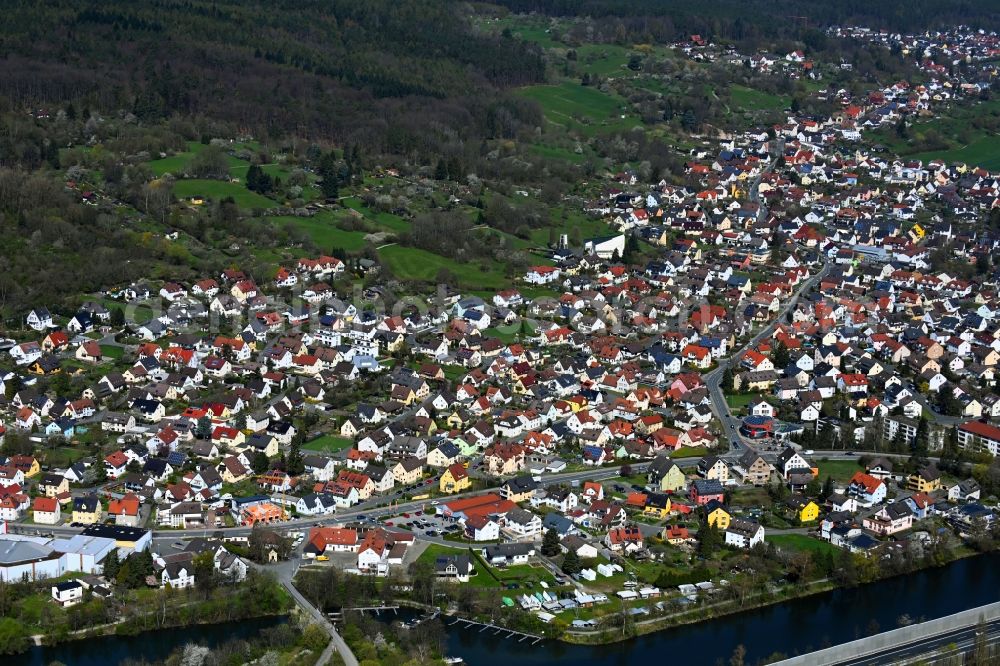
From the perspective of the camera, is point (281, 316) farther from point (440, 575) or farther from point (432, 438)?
point (440, 575)

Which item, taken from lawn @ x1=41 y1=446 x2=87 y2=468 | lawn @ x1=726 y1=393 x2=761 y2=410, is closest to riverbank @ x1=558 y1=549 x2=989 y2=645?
lawn @ x1=726 y1=393 x2=761 y2=410

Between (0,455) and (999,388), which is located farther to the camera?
(999,388)

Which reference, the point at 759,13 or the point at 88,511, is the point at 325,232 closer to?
the point at 88,511

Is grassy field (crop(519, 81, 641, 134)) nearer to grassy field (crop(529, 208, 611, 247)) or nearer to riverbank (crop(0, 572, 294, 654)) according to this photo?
grassy field (crop(529, 208, 611, 247))

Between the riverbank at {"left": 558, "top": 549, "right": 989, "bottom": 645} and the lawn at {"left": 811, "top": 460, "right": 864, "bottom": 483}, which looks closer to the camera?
the riverbank at {"left": 558, "top": 549, "right": 989, "bottom": 645}

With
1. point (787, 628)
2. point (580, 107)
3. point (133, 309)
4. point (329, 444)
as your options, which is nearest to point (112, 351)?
point (133, 309)

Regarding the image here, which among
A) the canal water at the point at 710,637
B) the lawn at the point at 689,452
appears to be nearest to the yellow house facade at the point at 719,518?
the canal water at the point at 710,637

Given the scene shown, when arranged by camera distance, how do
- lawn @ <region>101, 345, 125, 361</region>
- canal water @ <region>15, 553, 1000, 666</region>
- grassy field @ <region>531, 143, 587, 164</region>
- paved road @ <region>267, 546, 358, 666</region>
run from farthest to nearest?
grassy field @ <region>531, 143, 587, 164</region>, lawn @ <region>101, 345, 125, 361</region>, canal water @ <region>15, 553, 1000, 666</region>, paved road @ <region>267, 546, 358, 666</region>

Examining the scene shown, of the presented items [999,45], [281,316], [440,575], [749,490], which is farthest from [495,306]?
[999,45]
